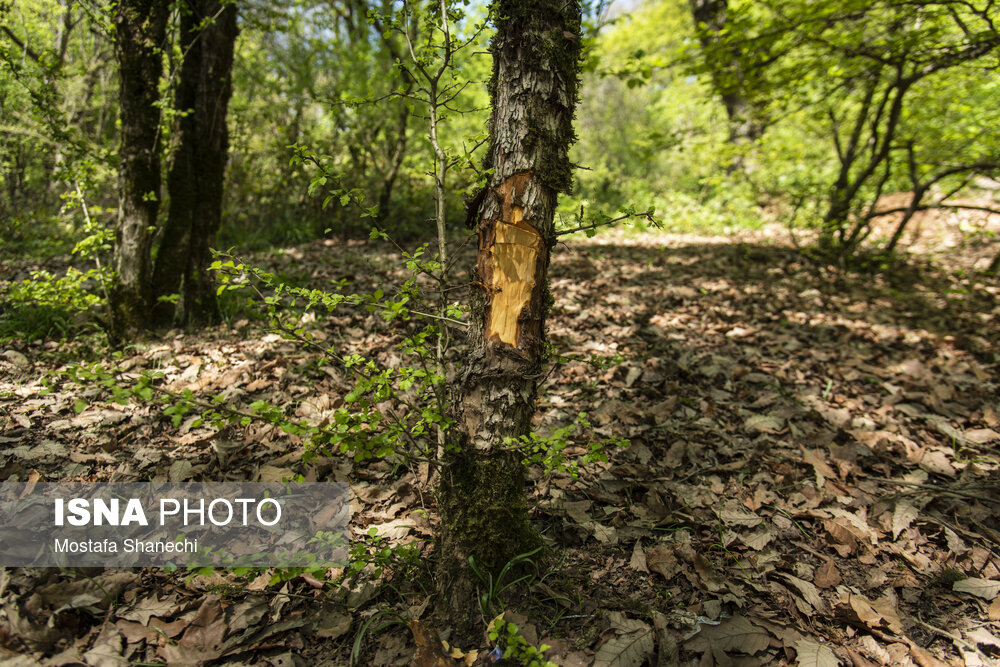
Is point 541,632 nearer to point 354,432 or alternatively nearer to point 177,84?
point 354,432

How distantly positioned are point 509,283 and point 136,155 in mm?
3803

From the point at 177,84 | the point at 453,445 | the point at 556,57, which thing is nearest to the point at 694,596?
the point at 453,445

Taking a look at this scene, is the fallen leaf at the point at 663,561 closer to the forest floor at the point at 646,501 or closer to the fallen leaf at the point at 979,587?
the forest floor at the point at 646,501

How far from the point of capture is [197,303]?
447 centimetres

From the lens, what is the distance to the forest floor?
1.94m

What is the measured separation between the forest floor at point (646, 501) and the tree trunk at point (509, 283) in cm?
31

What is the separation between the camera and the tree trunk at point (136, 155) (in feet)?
12.7

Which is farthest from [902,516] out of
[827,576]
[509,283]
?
[509,283]

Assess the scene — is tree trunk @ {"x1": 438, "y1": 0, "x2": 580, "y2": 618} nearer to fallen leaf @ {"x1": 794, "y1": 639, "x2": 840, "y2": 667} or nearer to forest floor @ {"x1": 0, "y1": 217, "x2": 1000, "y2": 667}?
forest floor @ {"x1": 0, "y1": 217, "x2": 1000, "y2": 667}

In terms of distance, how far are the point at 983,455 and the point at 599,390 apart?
7.97ft

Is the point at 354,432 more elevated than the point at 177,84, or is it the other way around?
the point at 177,84

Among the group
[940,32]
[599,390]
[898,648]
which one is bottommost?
[898,648]

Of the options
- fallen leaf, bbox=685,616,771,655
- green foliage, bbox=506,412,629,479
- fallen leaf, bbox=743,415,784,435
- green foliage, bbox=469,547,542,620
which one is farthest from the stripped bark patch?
fallen leaf, bbox=743,415,784,435

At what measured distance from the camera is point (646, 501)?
2.70m
